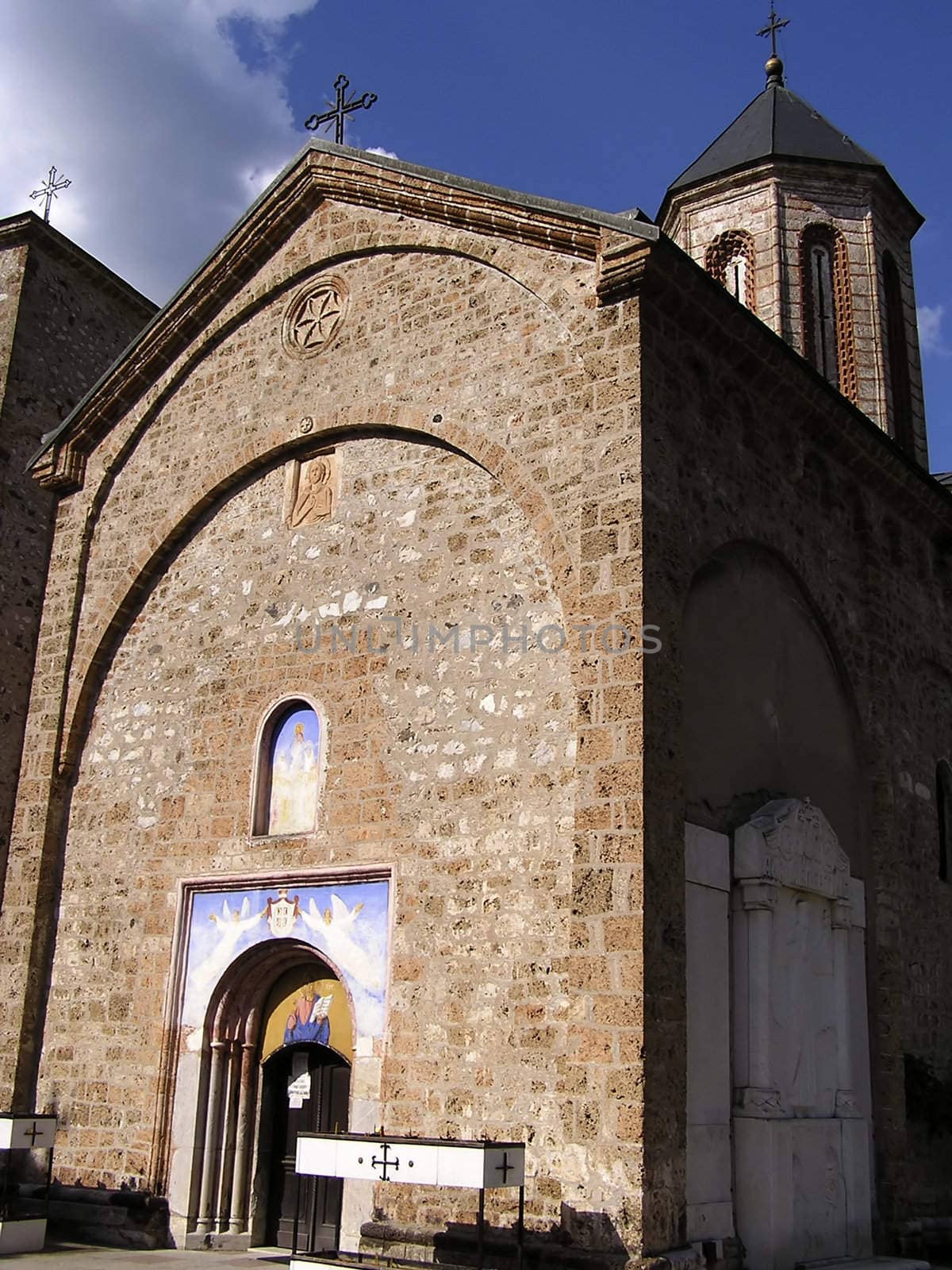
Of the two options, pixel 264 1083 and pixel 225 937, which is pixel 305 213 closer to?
pixel 225 937

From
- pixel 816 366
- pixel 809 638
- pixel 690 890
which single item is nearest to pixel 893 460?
pixel 809 638

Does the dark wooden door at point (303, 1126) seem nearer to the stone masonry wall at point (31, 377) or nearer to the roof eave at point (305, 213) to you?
the stone masonry wall at point (31, 377)

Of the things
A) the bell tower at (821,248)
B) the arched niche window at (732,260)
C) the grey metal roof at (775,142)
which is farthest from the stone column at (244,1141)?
the grey metal roof at (775,142)

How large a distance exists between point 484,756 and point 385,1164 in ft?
8.85

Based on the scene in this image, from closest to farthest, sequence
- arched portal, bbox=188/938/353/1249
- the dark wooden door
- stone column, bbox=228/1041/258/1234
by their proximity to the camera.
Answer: the dark wooden door, arched portal, bbox=188/938/353/1249, stone column, bbox=228/1041/258/1234

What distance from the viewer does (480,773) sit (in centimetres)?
891

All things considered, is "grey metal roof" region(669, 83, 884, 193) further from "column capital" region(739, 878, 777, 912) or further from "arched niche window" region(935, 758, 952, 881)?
"column capital" region(739, 878, 777, 912)

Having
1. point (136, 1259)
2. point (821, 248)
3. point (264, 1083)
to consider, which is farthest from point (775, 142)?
point (136, 1259)

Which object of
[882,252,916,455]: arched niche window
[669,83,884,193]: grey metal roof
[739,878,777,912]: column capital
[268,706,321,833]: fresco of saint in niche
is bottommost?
[739,878,777,912]: column capital

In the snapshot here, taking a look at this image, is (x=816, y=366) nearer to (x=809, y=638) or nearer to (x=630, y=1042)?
(x=809, y=638)

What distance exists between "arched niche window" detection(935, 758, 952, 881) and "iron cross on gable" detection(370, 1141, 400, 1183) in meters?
6.70

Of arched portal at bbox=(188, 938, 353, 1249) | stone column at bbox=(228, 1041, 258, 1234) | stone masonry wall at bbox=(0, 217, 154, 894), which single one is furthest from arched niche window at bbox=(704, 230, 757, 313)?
stone column at bbox=(228, 1041, 258, 1234)

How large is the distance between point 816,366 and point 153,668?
849 cm

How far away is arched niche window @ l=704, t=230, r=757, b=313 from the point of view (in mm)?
15719
